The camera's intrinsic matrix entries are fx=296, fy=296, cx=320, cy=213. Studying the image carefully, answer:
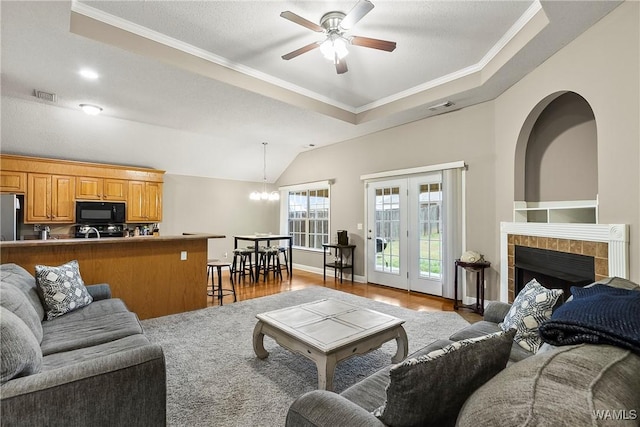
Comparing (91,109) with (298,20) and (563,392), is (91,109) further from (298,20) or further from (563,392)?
(563,392)

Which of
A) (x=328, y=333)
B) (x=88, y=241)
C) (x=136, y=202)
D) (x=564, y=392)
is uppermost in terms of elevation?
(x=136, y=202)

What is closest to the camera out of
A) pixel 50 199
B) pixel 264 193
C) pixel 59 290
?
pixel 59 290

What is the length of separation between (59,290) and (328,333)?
89.2 inches

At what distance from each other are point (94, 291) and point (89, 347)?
1216 mm


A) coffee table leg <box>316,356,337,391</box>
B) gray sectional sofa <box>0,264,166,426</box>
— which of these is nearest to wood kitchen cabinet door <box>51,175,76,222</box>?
gray sectional sofa <box>0,264,166,426</box>

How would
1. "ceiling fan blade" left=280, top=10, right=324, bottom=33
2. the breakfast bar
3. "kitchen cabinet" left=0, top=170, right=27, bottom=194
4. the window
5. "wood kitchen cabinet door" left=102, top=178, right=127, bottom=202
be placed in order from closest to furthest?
"ceiling fan blade" left=280, top=10, right=324, bottom=33
the breakfast bar
"kitchen cabinet" left=0, top=170, right=27, bottom=194
"wood kitchen cabinet door" left=102, top=178, right=127, bottom=202
the window

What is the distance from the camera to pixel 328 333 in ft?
7.40

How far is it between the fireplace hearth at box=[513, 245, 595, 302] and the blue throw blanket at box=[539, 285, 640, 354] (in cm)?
198

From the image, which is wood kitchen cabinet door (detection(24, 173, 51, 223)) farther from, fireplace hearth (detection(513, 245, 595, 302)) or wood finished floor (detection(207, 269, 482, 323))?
fireplace hearth (detection(513, 245, 595, 302))

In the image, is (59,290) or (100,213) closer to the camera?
(59,290)

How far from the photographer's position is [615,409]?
60cm

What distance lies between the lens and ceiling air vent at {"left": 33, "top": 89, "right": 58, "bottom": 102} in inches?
154

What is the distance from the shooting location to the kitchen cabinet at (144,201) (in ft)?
19.7

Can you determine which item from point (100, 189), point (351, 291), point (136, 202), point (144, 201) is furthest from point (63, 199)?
point (351, 291)
